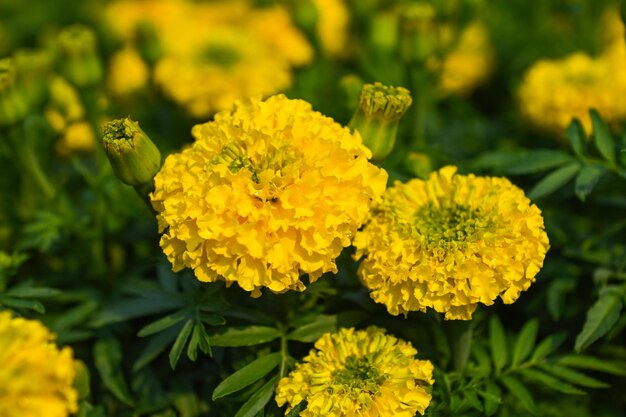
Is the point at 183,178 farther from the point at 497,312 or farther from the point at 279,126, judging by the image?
the point at 497,312

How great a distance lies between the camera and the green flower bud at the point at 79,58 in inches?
67.0

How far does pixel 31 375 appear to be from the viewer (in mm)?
958

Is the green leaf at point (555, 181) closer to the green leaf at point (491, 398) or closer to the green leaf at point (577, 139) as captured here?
the green leaf at point (577, 139)

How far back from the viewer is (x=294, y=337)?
4.16 feet

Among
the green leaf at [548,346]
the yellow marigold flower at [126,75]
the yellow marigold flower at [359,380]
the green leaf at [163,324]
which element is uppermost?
the yellow marigold flower at [359,380]

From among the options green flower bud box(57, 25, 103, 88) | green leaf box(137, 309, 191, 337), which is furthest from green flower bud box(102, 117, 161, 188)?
green flower bud box(57, 25, 103, 88)

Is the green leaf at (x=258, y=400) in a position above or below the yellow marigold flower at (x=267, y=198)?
below

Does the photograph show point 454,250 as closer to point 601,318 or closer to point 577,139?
point 601,318

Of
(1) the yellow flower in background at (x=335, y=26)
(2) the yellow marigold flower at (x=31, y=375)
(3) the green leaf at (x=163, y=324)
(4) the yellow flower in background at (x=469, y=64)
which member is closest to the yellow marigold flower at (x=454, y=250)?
(3) the green leaf at (x=163, y=324)

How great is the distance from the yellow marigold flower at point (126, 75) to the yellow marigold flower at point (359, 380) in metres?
1.22

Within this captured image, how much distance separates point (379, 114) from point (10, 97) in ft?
2.64

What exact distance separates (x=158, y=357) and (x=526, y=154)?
0.88 m

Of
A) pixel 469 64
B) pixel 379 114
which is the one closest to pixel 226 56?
pixel 469 64

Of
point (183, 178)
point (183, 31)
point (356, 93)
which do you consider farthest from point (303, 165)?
point (183, 31)
